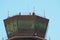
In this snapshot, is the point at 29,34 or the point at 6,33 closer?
the point at 29,34

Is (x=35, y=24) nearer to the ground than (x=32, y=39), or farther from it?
farther from it

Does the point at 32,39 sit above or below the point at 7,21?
below

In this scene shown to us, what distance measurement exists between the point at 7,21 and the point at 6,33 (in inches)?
102

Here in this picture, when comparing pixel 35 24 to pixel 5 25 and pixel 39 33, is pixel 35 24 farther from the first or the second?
pixel 5 25

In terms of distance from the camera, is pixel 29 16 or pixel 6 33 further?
pixel 6 33

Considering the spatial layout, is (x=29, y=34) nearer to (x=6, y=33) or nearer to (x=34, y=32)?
(x=34, y=32)

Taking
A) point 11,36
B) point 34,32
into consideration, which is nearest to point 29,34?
point 34,32

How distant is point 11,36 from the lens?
41406 mm

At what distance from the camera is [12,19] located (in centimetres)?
4022

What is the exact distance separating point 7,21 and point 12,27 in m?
1.38

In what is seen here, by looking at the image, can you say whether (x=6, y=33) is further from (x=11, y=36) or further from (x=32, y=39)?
(x=32, y=39)

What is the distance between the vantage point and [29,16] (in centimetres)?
3969

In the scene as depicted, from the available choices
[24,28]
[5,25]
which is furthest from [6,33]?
[24,28]

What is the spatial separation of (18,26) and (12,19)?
1.61 m
